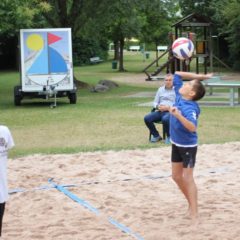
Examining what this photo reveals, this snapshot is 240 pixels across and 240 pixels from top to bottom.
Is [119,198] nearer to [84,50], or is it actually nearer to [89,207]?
[89,207]

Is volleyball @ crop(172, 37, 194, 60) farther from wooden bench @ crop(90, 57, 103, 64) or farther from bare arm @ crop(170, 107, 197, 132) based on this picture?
wooden bench @ crop(90, 57, 103, 64)

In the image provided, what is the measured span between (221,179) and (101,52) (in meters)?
54.3

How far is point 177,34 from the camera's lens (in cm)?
2781

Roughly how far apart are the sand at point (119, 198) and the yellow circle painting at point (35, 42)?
9638 mm

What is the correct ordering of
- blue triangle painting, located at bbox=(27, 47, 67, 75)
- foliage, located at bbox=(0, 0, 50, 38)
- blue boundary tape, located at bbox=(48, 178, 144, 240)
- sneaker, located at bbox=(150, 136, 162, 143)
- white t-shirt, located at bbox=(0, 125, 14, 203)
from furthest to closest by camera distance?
blue triangle painting, located at bbox=(27, 47, 67, 75), foliage, located at bbox=(0, 0, 50, 38), sneaker, located at bbox=(150, 136, 162, 143), blue boundary tape, located at bbox=(48, 178, 144, 240), white t-shirt, located at bbox=(0, 125, 14, 203)

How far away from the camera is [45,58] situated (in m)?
18.2

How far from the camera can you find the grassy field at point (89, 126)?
10484mm

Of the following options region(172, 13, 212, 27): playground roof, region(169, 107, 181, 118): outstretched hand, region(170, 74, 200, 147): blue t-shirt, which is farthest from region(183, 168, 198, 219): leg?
region(172, 13, 212, 27): playground roof

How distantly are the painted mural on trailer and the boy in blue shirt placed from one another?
1293cm

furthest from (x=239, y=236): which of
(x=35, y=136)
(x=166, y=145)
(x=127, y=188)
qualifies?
(x=35, y=136)

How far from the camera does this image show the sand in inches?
209

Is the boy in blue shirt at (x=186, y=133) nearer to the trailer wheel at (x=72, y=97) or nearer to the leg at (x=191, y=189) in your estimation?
the leg at (x=191, y=189)

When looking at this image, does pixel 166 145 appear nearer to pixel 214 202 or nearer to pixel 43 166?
pixel 43 166

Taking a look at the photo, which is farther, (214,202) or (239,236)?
(214,202)
